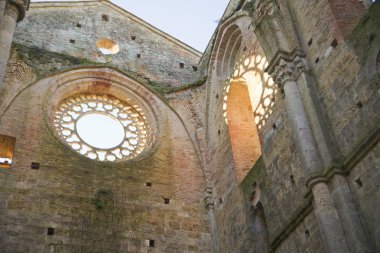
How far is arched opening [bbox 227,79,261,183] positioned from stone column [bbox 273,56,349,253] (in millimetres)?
2213

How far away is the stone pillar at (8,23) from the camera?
8398 millimetres

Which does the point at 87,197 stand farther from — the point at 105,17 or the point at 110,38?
the point at 105,17

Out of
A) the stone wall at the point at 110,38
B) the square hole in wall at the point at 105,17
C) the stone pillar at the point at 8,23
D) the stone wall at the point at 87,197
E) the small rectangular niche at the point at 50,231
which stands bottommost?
the small rectangular niche at the point at 50,231

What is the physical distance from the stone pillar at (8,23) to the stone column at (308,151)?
4094 mm

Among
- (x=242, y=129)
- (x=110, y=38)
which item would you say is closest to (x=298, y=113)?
(x=242, y=129)

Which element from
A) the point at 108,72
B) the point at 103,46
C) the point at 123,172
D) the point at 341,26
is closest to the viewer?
the point at 341,26

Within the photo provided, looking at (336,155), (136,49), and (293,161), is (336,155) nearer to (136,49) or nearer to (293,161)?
(293,161)

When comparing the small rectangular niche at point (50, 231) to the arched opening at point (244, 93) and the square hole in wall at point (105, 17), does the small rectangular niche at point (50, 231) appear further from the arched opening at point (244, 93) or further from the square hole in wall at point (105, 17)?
the square hole in wall at point (105, 17)

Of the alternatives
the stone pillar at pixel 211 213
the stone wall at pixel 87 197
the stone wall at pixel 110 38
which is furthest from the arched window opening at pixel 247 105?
the stone wall at pixel 110 38

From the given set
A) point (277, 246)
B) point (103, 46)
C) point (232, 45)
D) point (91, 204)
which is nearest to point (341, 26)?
point (277, 246)

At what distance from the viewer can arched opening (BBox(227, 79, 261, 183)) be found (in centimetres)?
1062

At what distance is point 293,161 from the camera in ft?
27.8

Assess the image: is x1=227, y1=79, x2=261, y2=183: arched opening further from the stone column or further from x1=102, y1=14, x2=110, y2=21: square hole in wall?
x1=102, y1=14, x2=110, y2=21: square hole in wall

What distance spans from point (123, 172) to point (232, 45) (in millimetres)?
3725
